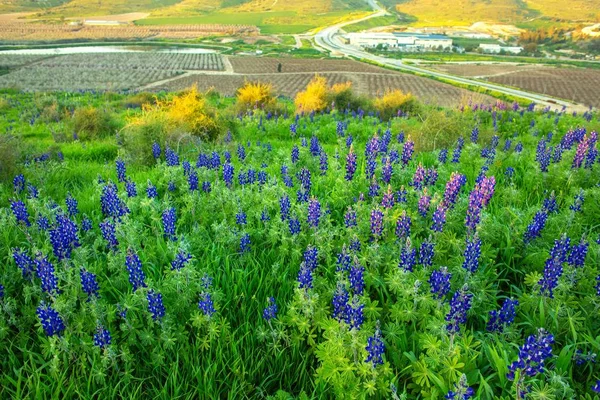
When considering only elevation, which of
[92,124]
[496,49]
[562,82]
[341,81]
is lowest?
[562,82]

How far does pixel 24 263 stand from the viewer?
12.2 feet

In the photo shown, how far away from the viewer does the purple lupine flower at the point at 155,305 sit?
10.3ft

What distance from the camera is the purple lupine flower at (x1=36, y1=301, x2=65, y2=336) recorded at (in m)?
2.99

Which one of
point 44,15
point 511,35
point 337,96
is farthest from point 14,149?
point 44,15

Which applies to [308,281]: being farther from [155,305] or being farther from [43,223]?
[43,223]

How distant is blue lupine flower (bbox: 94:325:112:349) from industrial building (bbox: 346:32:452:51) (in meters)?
126

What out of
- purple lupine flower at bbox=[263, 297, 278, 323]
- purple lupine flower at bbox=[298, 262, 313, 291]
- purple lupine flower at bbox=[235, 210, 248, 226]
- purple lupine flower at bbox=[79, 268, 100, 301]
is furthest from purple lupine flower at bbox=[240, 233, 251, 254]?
purple lupine flower at bbox=[79, 268, 100, 301]

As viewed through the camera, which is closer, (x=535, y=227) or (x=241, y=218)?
(x=535, y=227)

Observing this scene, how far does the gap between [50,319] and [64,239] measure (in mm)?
1066

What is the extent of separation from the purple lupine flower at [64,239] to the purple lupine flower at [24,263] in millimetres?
242

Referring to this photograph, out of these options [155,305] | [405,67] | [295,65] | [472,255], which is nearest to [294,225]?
[155,305]

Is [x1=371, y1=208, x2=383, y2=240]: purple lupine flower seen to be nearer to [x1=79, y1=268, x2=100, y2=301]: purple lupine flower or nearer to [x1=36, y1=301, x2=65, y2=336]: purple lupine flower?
[x1=79, y1=268, x2=100, y2=301]: purple lupine flower

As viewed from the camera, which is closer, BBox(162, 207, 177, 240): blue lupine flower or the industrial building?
BBox(162, 207, 177, 240): blue lupine flower

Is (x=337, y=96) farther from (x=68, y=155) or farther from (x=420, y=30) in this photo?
(x=420, y=30)
